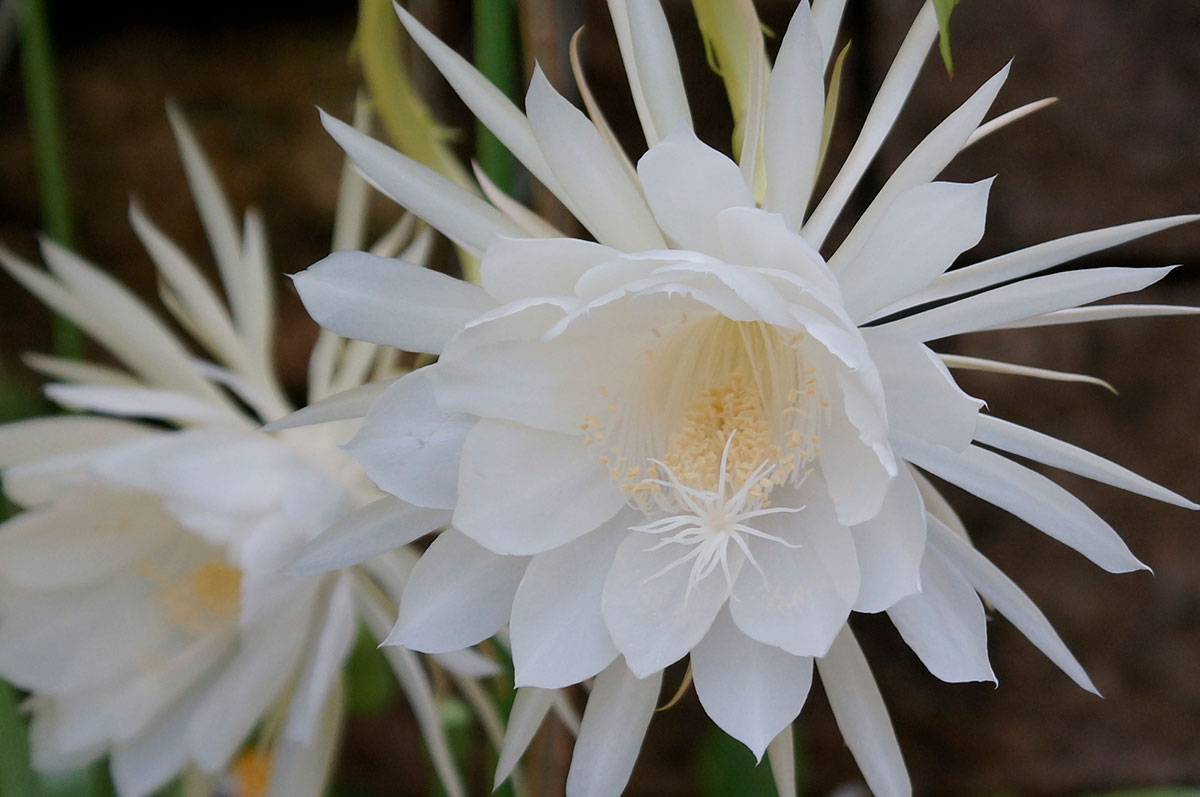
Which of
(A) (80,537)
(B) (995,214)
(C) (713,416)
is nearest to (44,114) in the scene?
(A) (80,537)

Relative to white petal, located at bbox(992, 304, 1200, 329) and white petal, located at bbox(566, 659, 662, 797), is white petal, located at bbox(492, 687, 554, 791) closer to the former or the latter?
white petal, located at bbox(566, 659, 662, 797)

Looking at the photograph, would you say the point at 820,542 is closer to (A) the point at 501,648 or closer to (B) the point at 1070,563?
(A) the point at 501,648

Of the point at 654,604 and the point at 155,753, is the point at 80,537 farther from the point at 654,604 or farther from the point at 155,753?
the point at 654,604

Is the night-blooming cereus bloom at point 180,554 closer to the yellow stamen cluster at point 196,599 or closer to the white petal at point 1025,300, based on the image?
the yellow stamen cluster at point 196,599

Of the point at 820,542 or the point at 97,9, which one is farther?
the point at 97,9

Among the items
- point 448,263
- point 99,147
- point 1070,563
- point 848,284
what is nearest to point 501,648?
point 848,284

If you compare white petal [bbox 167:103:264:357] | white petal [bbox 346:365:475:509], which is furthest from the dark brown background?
white petal [bbox 346:365:475:509]
